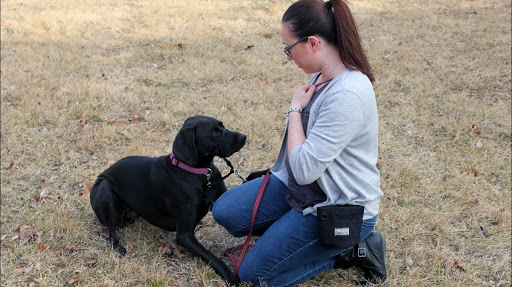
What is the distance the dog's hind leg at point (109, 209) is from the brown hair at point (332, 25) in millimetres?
2003

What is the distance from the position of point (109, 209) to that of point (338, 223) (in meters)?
1.91

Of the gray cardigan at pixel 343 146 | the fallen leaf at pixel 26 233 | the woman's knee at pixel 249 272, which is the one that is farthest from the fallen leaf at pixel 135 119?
the gray cardigan at pixel 343 146

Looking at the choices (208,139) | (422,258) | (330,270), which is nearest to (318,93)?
(208,139)

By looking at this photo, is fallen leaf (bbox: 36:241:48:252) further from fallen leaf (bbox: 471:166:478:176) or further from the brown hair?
fallen leaf (bbox: 471:166:478:176)

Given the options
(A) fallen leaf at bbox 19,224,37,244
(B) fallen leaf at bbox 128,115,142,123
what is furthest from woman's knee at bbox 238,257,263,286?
(B) fallen leaf at bbox 128,115,142,123

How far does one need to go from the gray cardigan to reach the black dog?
34.9 inches

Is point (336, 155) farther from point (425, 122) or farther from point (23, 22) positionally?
point (23, 22)

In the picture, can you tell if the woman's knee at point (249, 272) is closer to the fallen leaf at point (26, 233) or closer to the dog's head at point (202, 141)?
the dog's head at point (202, 141)

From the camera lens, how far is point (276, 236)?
2.68 meters

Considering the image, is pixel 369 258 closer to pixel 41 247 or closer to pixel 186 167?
pixel 186 167

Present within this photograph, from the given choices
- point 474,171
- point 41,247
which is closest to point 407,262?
point 474,171

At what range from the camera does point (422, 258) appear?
3271mm

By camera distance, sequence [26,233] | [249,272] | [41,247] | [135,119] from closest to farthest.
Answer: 1. [249,272]
2. [41,247]
3. [26,233]
4. [135,119]

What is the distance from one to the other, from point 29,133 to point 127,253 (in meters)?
2.73
